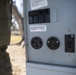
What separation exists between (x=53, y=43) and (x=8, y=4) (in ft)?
2.29

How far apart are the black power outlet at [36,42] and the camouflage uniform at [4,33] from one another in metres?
0.44

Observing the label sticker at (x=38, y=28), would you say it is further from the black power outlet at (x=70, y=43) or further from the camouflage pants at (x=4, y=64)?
the camouflage pants at (x=4, y=64)

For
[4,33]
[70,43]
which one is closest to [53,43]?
[70,43]

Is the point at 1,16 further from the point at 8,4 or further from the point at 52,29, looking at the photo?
the point at 52,29

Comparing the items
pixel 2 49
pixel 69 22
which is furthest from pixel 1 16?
pixel 69 22

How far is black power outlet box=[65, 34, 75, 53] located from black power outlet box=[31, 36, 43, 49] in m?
0.21

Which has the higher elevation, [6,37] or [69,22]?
[69,22]

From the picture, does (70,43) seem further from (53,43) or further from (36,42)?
(36,42)

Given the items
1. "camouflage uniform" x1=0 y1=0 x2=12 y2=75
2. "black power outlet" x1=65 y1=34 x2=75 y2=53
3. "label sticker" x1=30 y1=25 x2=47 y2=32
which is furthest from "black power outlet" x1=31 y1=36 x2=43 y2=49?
"camouflage uniform" x1=0 y1=0 x2=12 y2=75

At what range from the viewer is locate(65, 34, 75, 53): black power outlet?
57.2 inches

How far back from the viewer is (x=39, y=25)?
159 centimetres

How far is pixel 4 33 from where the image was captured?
1.97 meters

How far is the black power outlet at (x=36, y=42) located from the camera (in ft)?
5.20

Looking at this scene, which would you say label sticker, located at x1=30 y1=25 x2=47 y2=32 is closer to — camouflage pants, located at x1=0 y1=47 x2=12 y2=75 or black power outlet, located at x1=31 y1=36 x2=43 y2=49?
black power outlet, located at x1=31 y1=36 x2=43 y2=49
